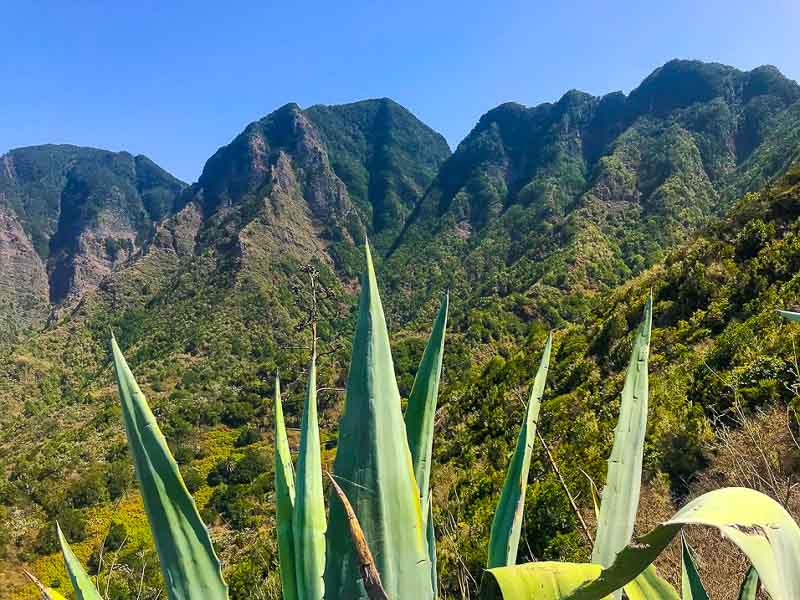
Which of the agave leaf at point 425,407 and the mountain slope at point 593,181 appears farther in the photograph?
the mountain slope at point 593,181

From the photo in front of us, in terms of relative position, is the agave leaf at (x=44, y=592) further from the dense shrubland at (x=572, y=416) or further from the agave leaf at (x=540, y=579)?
the agave leaf at (x=540, y=579)

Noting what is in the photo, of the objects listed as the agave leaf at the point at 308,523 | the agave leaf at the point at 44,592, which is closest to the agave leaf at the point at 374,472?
the agave leaf at the point at 308,523

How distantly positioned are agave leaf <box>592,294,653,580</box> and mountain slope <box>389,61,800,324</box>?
33.9m

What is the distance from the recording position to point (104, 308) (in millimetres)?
68625

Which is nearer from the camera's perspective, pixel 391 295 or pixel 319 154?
pixel 391 295

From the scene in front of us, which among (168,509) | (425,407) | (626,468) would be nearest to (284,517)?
(168,509)

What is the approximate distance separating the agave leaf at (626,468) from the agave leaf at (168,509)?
0.67 metres

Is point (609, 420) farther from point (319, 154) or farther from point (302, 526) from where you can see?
point (319, 154)

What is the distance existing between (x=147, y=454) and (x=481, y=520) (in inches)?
219

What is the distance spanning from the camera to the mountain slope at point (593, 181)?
150ft

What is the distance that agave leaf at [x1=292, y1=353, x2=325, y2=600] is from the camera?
96 centimetres

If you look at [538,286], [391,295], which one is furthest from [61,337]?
[538,286]

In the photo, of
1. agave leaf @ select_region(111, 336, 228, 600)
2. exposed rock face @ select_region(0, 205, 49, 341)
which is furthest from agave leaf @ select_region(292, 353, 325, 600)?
exposed rock face @ select_region(0, 205, 49, 341)

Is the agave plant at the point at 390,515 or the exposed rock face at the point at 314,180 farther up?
the exposed rock face at the point at 314,180
